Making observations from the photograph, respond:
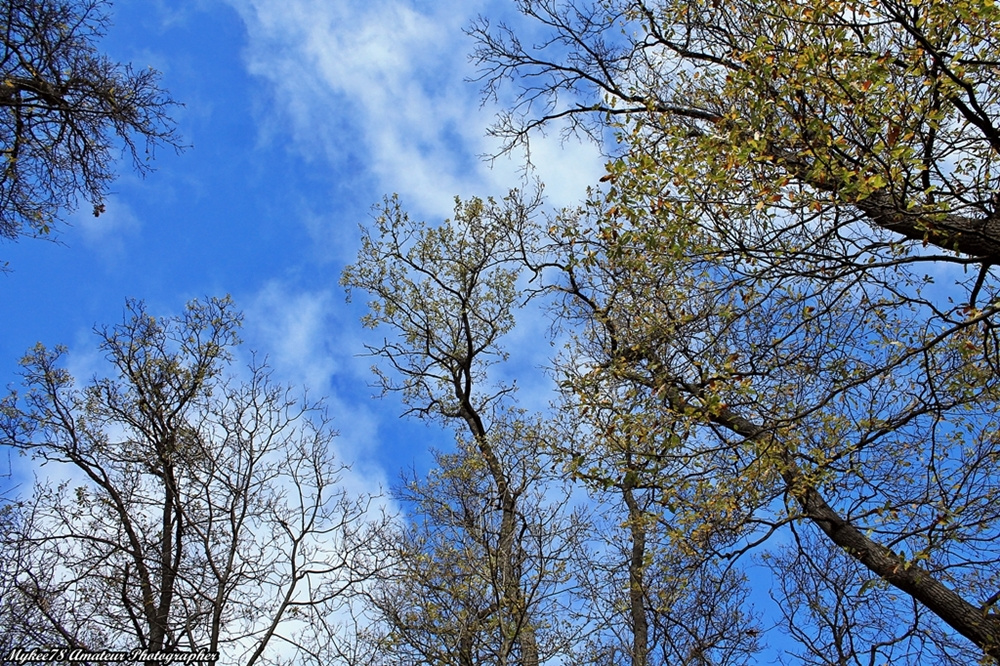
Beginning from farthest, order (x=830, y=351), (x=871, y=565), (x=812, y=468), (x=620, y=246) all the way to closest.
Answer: (x=871, y=565) → (x=812, y=468) → (x=830, y=351) → (x=620, y=246)

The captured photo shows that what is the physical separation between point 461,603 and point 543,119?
739 centimetres

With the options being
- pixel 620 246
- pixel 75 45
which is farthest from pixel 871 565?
pixel 75 45

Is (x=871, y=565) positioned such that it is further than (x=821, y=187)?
Yes

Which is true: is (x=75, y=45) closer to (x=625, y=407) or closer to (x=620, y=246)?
(x=620, y=246)

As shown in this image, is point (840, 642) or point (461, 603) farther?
point (840, 642)

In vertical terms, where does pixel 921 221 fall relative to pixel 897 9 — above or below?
below

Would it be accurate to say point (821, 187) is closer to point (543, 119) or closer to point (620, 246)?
point (620, 246)

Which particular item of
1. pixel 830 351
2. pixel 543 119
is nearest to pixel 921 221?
pixel 830 351

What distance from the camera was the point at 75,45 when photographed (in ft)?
25.1

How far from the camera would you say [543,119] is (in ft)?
35.9

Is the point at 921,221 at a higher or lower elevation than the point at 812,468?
higher

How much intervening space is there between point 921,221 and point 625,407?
2.78m

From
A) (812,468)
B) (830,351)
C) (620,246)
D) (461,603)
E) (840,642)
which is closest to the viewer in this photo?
(620,246)

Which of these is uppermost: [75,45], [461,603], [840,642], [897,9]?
[75,45]
